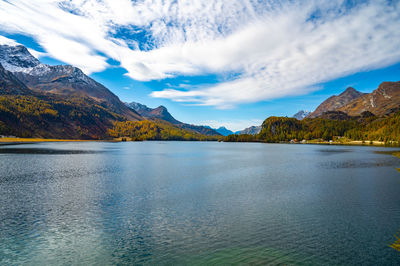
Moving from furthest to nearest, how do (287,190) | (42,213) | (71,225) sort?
1. (287,190)
2. (42,213)
3. (71,225)

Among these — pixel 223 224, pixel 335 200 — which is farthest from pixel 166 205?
pixel 335 200

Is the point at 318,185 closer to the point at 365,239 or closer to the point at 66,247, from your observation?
the point at 365,239

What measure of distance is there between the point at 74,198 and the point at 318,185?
44597 millimetres

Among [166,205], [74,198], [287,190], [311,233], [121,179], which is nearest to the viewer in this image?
[311,233]

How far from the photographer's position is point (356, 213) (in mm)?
28406

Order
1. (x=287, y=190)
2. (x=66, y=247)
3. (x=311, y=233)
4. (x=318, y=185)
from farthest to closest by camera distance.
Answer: (x=318, y=185) < (x=287, y=190) < (x=311, y=233) < (x=66, y=247)

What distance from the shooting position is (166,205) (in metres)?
31.8

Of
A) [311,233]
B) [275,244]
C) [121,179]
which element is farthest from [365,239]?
[121,179]

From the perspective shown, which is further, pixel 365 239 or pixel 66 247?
pixel 365 239

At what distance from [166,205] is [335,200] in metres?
25.4

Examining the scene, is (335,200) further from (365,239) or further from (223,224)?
(223,224)

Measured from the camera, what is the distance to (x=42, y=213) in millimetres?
27438

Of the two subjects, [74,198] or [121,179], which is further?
[121,179]

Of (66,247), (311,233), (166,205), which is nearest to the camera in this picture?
(66,247)
